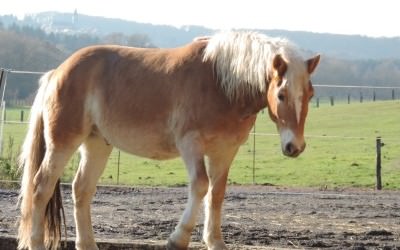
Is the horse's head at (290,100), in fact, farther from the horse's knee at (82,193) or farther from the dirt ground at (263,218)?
the horse's knee at (82,193)

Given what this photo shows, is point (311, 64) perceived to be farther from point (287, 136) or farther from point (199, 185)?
point (199, 185)

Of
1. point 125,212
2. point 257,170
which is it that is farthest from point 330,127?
point 125,212

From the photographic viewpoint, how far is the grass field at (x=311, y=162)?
20.9 meters

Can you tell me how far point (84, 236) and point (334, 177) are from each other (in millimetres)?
17173

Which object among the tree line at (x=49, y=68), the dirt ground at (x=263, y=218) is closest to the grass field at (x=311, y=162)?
the dirt ground at (x=263, y=218)

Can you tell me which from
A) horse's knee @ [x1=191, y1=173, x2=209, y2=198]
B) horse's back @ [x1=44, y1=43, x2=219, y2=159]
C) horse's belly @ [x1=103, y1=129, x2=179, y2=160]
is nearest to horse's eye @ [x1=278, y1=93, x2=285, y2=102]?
horse's back @ [x1=44, y1=43, x2=219, y2=159]

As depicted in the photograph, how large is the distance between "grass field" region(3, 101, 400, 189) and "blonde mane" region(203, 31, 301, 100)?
982cm

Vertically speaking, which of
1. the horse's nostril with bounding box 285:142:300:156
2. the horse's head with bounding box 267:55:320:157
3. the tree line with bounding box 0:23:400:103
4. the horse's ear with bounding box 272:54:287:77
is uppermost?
the horse's ear with bounding box 272:54:287:77

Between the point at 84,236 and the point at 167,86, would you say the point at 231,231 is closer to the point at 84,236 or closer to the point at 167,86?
the point at 84,236

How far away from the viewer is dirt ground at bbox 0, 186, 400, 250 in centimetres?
755

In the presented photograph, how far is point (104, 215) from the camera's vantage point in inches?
385

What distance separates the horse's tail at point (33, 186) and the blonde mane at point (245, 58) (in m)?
1.82

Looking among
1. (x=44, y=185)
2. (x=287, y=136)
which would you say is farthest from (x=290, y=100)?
(x=44, y=185)

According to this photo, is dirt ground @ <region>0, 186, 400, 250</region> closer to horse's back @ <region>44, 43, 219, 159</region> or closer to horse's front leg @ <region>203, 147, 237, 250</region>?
horse's front leg @ <region>203, 147, 237, 250</region>
